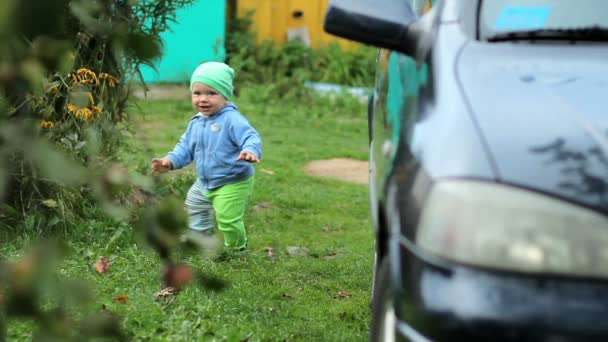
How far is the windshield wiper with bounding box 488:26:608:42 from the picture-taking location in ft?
9.84

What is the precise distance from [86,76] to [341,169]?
3950mm

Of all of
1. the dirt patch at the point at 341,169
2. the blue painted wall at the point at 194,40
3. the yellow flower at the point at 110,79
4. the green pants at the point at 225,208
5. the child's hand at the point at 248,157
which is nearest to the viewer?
the child's hand at the point at 248,157

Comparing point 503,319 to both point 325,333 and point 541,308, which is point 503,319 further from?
point 325,333

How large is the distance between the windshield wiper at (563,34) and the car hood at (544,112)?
5 cm

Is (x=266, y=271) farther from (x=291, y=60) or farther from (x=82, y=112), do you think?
(x=291, y=60)

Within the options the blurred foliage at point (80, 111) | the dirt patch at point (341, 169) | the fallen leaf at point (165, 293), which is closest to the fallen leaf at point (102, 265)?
the blurred foliage at point (80, 111)

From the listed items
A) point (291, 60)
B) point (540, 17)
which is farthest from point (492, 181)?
point (291, 60)

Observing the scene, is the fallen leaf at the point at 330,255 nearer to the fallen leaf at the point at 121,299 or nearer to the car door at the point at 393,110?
the fallen leaf at the point at 121,299

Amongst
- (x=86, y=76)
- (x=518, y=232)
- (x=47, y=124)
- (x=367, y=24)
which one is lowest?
(x=47, y=124)

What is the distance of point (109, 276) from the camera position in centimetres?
474

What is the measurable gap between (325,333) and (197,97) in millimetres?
1982

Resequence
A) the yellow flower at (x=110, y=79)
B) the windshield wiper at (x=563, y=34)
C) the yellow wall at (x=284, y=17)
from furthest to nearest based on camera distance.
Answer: the yellow wall at (x=284, y=17) → the yellow flower at (x=110, y=79) → the windshield wiper at (x=563, y=34)

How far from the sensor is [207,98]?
564 centimetres

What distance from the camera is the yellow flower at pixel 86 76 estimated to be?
5443 mm
